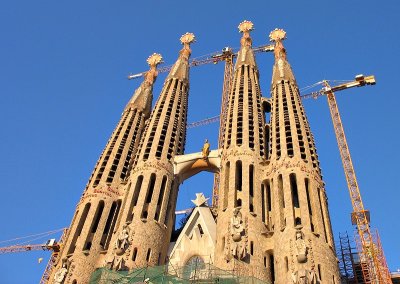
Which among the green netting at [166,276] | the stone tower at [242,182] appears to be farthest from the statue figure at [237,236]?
the green netting at [166,276]

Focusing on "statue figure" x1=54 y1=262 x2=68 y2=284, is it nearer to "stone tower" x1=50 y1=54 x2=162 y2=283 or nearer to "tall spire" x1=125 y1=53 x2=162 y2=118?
"stone tower" x1=50 y1=54 x2=162 y2=283

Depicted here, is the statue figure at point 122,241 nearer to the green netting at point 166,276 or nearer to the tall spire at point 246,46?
the green netting at point 166,276

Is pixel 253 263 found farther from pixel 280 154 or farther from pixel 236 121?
pixel 236 121

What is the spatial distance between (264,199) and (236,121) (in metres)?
8.40

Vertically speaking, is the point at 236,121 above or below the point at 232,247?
above

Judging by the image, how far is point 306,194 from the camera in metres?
33.2

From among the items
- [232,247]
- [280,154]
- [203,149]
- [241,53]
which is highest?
[241,53]

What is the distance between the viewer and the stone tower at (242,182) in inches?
1206

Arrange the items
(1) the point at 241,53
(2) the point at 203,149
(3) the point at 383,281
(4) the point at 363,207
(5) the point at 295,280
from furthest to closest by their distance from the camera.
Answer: (1) the point at 241,53 < (4) the point at 363,207 < (2) the point at 203,149 < (3) the point at 383,281 < (5) the point at 295,280

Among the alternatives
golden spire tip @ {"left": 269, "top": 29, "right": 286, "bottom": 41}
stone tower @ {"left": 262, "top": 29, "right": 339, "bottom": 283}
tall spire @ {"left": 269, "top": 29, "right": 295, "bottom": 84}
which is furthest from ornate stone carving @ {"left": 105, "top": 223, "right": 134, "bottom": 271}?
golden spire tip @ {"left": 269, "top": 29, "right": 286, "bottom": 41}

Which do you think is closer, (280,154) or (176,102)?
(280,154)

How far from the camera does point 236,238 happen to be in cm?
3106

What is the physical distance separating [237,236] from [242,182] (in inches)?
215

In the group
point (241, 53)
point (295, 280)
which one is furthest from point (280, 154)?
point (241, 53)
